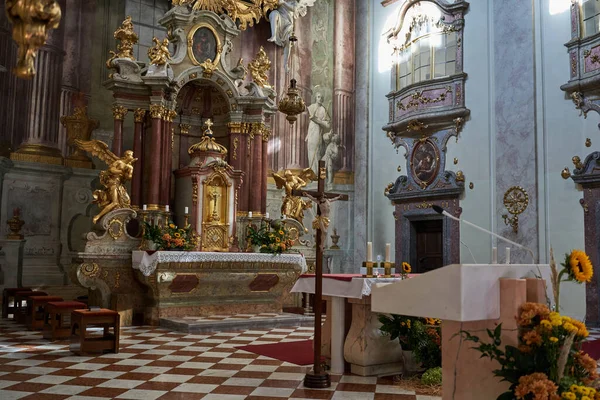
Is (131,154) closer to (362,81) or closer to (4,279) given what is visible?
(4,279)

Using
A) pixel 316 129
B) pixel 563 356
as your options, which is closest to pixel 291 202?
pixel 316 129

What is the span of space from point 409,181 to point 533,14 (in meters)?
4.61

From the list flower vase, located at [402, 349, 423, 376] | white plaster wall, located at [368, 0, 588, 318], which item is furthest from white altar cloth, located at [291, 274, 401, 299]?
white plaster wall, located at [368, 0, 588, 318]

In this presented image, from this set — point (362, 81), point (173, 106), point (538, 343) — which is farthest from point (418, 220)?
point (538, 343)

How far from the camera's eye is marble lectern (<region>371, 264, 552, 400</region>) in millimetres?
3342

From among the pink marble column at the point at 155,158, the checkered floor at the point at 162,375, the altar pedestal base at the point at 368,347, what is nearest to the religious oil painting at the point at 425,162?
the pink marble column at the point at 155,158

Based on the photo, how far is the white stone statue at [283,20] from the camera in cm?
1470

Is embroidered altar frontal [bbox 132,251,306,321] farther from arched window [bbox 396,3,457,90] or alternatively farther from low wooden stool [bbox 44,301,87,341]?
arched window [bbox 396,3,457,90]

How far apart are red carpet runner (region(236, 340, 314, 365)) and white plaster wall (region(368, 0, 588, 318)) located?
5.77m

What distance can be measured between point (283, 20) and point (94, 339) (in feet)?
32.8

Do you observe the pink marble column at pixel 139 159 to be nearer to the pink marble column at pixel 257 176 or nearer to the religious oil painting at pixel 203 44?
the religious oil painting at pixel 203 44

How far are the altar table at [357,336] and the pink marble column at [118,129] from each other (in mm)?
6350

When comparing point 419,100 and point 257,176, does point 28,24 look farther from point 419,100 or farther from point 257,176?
point 419,100

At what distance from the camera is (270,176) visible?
14891 mm
